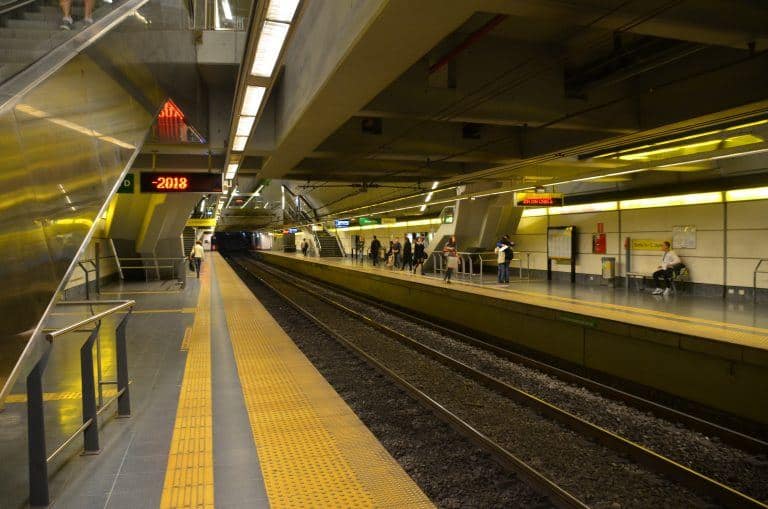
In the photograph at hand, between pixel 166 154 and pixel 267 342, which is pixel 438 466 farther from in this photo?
pixel 166 154

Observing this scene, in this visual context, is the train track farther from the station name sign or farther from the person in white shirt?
the person in white shirt

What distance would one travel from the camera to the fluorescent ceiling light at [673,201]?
11570 mm

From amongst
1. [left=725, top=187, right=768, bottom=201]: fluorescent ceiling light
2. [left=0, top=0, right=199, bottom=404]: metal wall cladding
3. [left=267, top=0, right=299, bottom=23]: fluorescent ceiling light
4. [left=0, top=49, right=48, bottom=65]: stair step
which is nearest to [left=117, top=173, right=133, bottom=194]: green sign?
[left=0, top=0, right=199, bottom=404]: metal wall cladding

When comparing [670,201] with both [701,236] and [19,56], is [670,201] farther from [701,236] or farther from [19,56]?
[19,56]

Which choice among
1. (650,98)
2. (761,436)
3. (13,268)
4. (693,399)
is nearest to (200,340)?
(13,268)

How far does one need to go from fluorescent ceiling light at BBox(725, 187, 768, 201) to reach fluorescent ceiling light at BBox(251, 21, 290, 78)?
978cm

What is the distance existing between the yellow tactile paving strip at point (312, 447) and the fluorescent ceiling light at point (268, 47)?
3324 mm

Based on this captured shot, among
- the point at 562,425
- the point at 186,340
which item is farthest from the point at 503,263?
the point at 562,425

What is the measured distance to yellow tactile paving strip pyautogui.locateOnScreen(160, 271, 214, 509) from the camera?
11.0 ft

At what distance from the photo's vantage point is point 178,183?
11352mm

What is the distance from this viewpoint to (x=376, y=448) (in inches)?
171

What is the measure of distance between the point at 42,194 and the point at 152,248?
1778cm

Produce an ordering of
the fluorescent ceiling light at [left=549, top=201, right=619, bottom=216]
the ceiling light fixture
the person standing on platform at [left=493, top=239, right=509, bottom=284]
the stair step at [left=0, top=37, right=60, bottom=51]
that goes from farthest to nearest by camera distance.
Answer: the person standing on platform at [left=493, top=239, right=509, bottom=284] → the fluorescent ceiling light at [left=549, top=201, right=619, bottom=216] → the ceiling light fixture → the stair step at [left=0, top=37, right=60, bottom=51]

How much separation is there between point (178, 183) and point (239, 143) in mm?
2394
